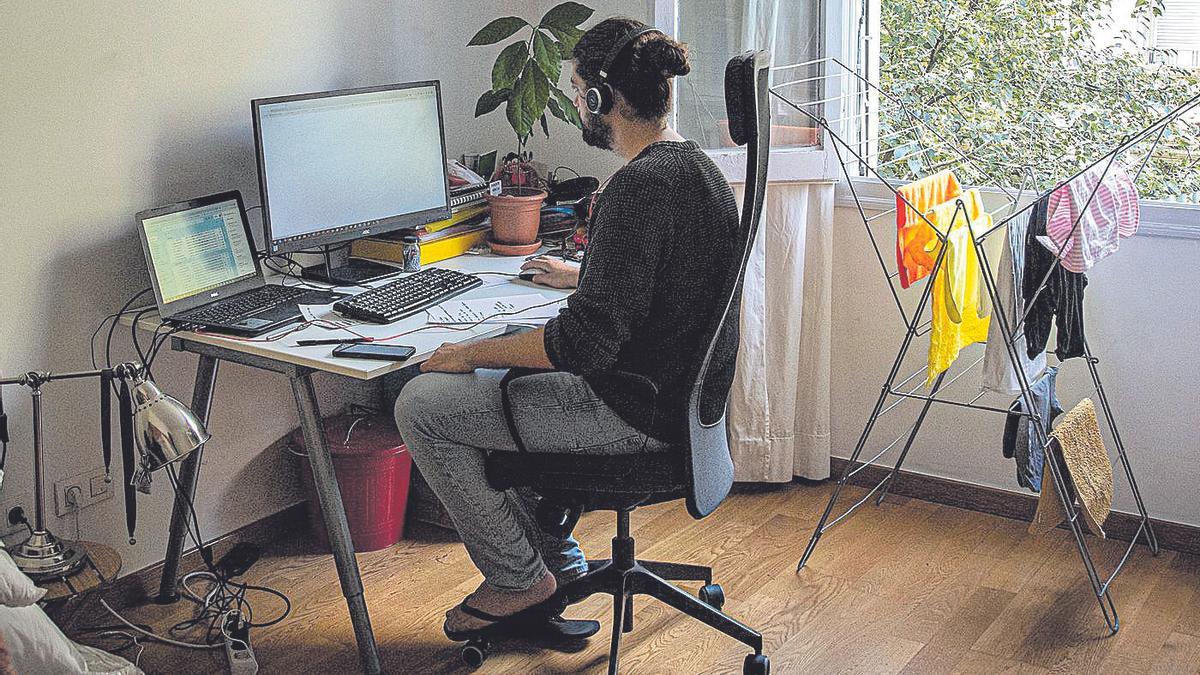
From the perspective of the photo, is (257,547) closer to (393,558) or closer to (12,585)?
(393,558)

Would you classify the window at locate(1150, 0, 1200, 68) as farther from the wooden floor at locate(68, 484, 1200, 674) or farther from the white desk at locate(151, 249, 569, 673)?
the white desk at locate(151, 249, 569, 673)

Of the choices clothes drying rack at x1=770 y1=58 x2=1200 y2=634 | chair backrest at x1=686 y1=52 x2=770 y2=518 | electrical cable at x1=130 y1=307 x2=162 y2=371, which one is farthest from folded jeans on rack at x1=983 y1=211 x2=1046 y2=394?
electrical cable at x1=130 y1=307 x2=162 y2=371

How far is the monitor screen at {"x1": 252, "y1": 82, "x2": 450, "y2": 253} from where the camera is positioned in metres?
2.65

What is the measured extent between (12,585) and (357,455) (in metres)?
1.09

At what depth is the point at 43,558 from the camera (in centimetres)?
Result: 228

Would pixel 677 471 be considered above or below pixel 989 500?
above

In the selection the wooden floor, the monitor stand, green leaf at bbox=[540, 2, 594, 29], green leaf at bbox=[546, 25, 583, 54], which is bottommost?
the wooden floor

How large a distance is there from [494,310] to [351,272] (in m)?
0.50

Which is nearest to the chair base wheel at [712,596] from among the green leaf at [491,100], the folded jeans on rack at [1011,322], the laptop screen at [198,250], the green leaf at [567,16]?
the folded jeans on rack at [1011,322]

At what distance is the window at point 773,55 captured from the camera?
10.4 feet

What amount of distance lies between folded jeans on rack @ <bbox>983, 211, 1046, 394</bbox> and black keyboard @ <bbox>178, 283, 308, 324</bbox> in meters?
1.54

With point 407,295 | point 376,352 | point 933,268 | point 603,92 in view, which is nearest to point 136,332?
point 407,295

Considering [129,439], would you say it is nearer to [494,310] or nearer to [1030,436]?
[494,310]

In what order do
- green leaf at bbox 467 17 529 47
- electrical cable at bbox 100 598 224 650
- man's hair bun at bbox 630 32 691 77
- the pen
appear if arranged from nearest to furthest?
man's hair bun at bbox 630 32 691 77
the pen
electrical cable at bbox 100 598 224 650
green leaf at bbox 467 17 529 47
